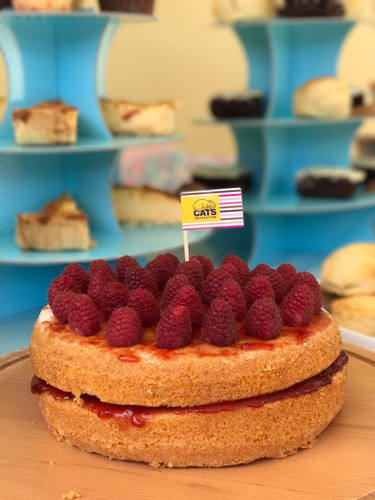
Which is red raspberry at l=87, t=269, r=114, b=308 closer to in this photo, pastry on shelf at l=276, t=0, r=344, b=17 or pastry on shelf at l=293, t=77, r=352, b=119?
pastry on shelf at l=293, t=77, r=352, b=119

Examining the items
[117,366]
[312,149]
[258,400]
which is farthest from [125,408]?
[312,149]

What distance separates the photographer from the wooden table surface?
120 centimetres

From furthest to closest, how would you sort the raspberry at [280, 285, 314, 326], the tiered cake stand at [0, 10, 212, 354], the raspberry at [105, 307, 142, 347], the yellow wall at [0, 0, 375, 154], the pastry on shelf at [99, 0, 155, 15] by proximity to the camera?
1. the yellow wall at [0, 0, 375, 154]
2. the pastry on shelf at [99, 0, 155, 15]
3. the tiered cake stand at [0, 10, 212, 354]
4. the raspberry at [280, 285, 314, 326]
5. the raspberry at [105, 307, 142, 347]

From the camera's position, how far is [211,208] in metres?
1.52

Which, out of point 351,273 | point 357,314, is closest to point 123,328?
point 357,314

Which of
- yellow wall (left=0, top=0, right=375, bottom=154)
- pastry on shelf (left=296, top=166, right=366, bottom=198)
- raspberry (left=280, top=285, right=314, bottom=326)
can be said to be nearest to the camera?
raspberry (left=280, top=285, right=314, bottom=326)

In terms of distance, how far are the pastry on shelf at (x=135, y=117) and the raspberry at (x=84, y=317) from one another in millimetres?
1736

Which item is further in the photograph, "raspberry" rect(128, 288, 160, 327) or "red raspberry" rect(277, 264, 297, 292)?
"red raspberry" rect(277, 264, 297, 292)

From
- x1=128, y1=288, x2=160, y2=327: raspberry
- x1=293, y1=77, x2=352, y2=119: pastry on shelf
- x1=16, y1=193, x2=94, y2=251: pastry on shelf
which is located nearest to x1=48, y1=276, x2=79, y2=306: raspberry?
x1=128, y1=288, x2=160, y2=327: raspberry

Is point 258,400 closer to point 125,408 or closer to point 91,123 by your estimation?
point 125,408

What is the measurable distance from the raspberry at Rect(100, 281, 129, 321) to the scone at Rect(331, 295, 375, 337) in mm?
837

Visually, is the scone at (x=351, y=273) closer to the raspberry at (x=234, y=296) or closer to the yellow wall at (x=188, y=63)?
the raspberry at (x=234, y=296)

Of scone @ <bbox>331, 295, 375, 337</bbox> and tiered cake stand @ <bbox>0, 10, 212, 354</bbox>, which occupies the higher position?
tiered cake stand @ <bbox>0, 10, 212, 354</bbox>

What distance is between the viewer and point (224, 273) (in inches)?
57.6
